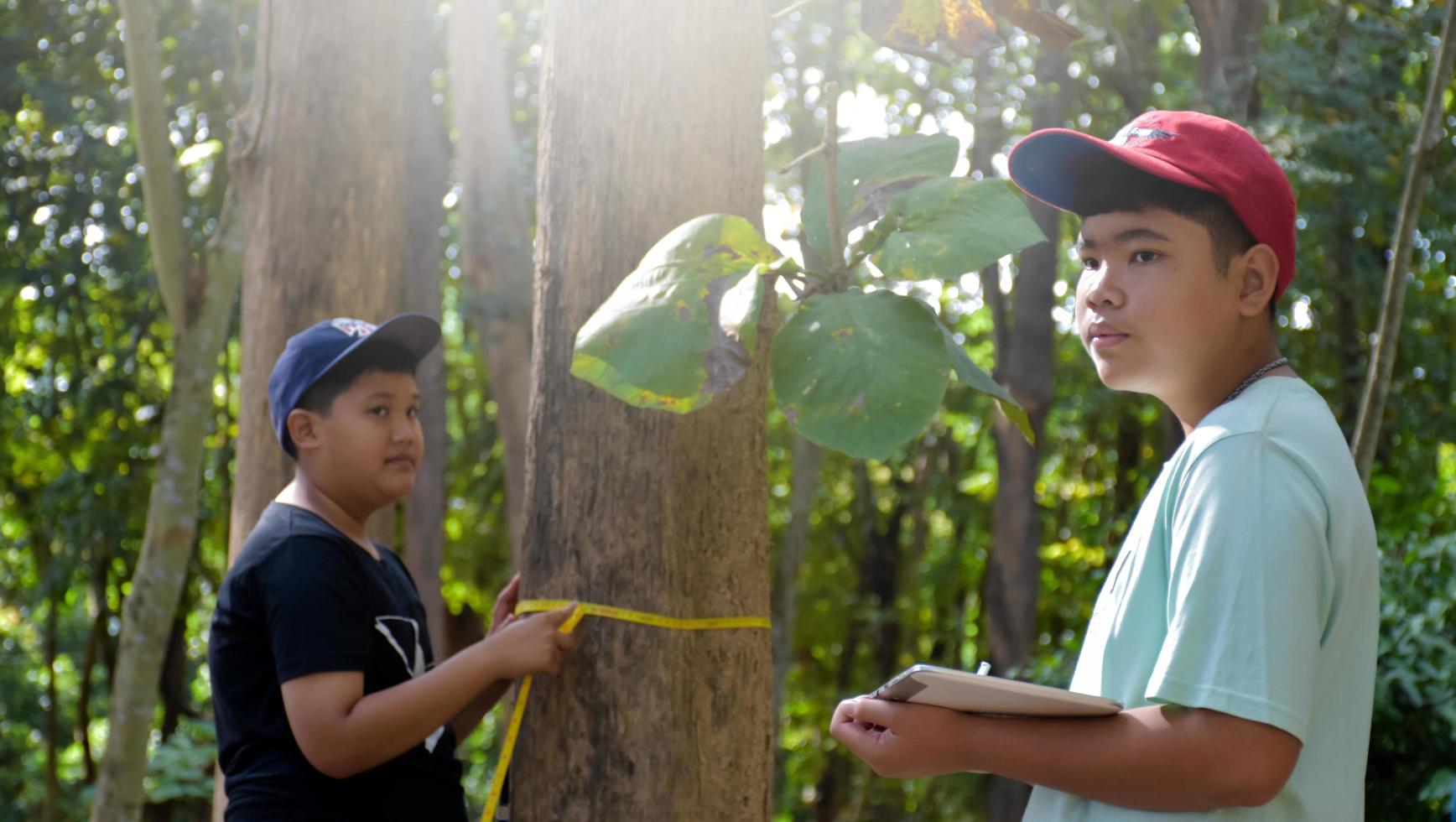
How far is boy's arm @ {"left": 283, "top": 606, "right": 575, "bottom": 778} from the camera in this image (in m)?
2.25

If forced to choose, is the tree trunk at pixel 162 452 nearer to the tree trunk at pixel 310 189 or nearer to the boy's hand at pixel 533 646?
the tree trunk at pixel 310 189

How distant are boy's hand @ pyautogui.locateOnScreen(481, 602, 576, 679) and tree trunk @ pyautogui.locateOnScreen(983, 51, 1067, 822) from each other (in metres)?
7.40

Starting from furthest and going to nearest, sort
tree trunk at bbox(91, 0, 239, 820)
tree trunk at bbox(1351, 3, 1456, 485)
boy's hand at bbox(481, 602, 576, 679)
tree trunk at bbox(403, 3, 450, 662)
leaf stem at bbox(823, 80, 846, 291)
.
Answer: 1. tree trunk at bbox(403, 3, 450, 662)
2. tree trunk at bbox(91, 0, 239, 820)
3. tree trunk at bbox(1351, 3, 1456, 485)
4. boy's hand at bbox(481, 602, 576, 679)
5. leaf stem at bbox(823, 80, 846, 291)

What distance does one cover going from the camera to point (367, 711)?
89.0 inches

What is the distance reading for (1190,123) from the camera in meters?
1.56

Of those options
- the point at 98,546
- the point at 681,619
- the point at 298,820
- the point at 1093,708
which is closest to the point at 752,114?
the point at 681,619

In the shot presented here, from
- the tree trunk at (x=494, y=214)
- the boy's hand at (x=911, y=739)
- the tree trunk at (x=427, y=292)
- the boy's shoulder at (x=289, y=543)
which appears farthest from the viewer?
the tree trunk at (x=427, y=292)

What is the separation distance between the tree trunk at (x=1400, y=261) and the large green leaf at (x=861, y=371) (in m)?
2.72

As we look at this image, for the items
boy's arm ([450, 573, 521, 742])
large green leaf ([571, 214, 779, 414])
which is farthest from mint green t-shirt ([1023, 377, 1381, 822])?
boy's arm ([450, 573, 521, 742])

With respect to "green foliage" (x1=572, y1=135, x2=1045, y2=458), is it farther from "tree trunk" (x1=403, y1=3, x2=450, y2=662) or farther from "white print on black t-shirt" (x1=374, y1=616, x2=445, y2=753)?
"tree trunk" (x1=403, y1=3, x2=450, y2=662)

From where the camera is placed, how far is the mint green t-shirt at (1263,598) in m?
1.31

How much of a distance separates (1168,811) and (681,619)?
927mm

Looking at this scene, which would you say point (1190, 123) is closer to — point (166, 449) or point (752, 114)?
point (752, 114)

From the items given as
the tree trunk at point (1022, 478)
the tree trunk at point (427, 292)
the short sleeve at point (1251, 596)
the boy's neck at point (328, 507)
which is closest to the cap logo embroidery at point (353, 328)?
the boy's neck at point (328, 507)
